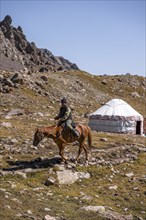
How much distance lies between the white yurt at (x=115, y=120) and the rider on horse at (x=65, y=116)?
15372 millimetres

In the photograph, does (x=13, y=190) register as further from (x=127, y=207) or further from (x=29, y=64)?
(x=29, y=64)

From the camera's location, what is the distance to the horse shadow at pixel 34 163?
55.1 ft

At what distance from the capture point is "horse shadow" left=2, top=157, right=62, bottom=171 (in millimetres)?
16797

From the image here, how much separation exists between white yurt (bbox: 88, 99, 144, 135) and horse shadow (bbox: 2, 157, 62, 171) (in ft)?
51.1

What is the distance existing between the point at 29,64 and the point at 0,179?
117 meters

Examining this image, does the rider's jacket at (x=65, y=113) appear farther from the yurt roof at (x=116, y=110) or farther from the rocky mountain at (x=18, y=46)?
the rocky mountain at (x=18, y=46)

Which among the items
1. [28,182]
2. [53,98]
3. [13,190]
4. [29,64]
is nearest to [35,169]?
[28,182]

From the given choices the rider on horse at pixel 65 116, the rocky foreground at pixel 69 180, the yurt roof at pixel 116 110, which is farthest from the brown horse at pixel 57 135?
the yurt roof at pixel 116 110

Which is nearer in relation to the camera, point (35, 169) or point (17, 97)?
point (35, 169)

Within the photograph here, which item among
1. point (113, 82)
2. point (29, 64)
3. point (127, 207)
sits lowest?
point (127, 207)

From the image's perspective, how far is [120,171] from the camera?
60.2ft

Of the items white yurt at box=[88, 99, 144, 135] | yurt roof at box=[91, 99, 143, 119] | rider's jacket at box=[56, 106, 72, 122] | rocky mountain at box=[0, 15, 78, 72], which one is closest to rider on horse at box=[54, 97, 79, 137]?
rider's jacket at box=[56, 106, 72, 122]

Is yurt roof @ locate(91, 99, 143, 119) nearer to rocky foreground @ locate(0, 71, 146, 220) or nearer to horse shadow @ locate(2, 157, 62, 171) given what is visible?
rocky foreground @ locate(0, 71, 146, 220)

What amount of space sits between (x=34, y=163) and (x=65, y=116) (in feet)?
7.70
